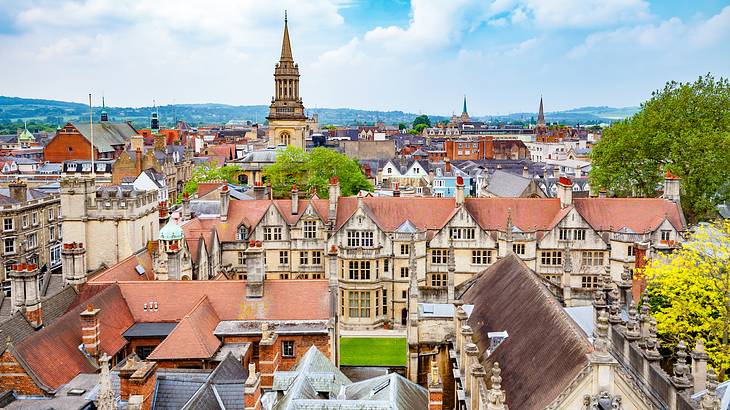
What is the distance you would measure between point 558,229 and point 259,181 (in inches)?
2583

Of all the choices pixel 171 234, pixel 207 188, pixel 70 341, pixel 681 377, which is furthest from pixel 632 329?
pixel 207 188

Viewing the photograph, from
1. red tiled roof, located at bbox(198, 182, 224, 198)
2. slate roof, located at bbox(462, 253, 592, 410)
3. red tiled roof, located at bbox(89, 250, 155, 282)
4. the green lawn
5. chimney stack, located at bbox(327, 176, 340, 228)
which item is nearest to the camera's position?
slate roof, located at bbox(462, 253, 592, 410)

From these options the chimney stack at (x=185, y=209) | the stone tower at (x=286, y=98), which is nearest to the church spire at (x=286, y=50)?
the stone tower at (x=286, y=98)

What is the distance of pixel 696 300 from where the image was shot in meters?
35.1

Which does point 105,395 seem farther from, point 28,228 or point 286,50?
point 286,50

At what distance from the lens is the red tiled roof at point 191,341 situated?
33.5m

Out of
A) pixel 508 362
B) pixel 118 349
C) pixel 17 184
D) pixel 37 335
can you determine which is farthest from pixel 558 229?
pixel 17 184

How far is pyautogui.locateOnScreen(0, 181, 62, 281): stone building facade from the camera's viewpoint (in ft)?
221

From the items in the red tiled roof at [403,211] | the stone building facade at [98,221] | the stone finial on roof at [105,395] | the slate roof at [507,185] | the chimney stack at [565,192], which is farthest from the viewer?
the slate roof at [507,185]

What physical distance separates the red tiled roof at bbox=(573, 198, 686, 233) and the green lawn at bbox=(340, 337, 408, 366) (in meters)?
19.3

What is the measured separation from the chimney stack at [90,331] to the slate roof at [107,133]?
11140 cm

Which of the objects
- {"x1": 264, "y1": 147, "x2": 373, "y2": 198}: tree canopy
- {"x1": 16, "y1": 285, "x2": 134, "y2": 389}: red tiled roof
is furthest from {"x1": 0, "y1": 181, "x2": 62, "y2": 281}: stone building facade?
{"x1": 16, "y1": 285, "x2": 134, "y2": 389}: red tiled roof

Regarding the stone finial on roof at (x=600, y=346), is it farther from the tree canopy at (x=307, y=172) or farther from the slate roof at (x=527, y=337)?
the tree canopy at (x=307, y=172)

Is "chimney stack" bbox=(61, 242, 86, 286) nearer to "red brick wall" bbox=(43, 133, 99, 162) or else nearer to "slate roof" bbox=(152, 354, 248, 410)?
"slate roof" bbox=(152, 354, 248, 410)
